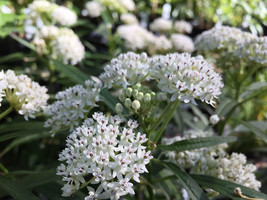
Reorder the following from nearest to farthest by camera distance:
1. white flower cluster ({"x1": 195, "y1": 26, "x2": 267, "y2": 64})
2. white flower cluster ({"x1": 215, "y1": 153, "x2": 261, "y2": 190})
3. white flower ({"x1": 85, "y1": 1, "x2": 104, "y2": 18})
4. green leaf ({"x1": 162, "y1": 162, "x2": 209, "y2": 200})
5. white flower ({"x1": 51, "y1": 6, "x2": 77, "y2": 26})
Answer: green leaf ({"x1": 162, "y1": 162, "x2": 209, "y2": 200}) < white flower cluster ({"x1": 215, "y1": 153, "x2": 261, "y2": 190}) < white flower cluster ({"x1": 195, "y1": 26, "x2": 267, "y2": 64}) < white flower ({"x1": 51, "y1": 6, "x2": 77, "y2": 26}) < white flower ({"x1": 85, "y1": 1, "x2": 104, "y2": 18})

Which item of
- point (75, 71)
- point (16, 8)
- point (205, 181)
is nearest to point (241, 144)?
point (205, 181)

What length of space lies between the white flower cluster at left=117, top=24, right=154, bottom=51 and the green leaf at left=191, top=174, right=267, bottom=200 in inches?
70.7

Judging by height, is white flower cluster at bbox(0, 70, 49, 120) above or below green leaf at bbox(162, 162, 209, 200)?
above

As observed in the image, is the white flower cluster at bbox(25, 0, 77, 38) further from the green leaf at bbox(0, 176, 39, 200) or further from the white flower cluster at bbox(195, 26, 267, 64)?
the green leaf at bbox(0, 176, 39, 200)

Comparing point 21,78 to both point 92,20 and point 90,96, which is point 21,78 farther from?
point 92,20

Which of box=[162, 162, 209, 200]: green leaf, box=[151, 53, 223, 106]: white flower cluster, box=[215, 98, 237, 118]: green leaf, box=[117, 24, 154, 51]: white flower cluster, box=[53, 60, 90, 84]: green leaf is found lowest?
box=[117, 24, 154, 51]: white flower cluster

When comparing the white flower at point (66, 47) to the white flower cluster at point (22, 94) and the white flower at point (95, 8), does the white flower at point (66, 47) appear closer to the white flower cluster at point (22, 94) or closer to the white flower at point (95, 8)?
the white flower at point (95, 8)

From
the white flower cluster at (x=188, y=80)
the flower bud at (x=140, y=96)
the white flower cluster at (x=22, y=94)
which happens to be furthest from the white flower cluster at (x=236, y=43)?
the white flower cluster at (x=22, y=94)

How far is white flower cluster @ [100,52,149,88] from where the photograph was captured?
56.6 inches

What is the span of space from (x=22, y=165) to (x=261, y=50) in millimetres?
1940

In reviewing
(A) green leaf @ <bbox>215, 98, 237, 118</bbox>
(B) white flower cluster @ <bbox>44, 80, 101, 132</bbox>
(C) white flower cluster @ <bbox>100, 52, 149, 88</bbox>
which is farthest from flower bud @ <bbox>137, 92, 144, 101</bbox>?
(A) green leaf @ <bbox>215, 98, 237, 118</bbox>

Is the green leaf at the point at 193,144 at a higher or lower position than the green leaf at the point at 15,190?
higher

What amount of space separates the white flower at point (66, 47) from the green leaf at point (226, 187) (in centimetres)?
156

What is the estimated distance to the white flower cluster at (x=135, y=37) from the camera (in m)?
3.02
